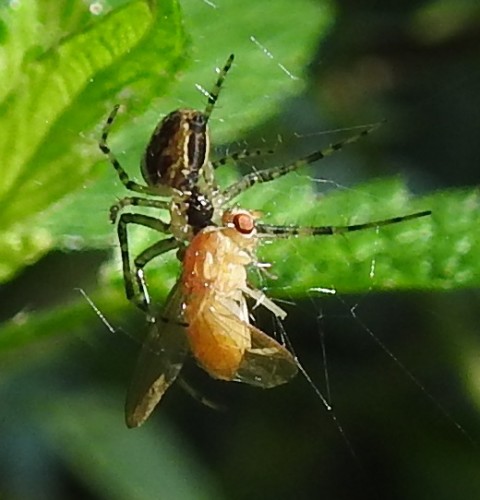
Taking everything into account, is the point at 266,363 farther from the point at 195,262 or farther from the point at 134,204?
the point at 134,204

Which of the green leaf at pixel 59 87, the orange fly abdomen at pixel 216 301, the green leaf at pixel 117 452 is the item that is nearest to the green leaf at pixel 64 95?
the green leaf at pixel 59 87

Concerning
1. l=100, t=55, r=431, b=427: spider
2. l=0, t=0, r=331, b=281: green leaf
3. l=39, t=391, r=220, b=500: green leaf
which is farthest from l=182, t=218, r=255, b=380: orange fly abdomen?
l=39, t=391, r=220, b=500: green leaf

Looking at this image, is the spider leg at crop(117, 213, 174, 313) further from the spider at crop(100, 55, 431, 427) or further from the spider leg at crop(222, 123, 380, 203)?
the spider leg at crop(222, 123, 380, 203)

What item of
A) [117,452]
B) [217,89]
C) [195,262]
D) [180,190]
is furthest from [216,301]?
[117,452]

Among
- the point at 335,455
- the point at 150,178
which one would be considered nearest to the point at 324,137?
the point at 335,455

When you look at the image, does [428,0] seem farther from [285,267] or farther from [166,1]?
[166,1]

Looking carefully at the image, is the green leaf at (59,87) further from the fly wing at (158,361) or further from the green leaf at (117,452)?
the green leaf at (117,452)

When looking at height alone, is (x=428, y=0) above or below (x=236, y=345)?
below
